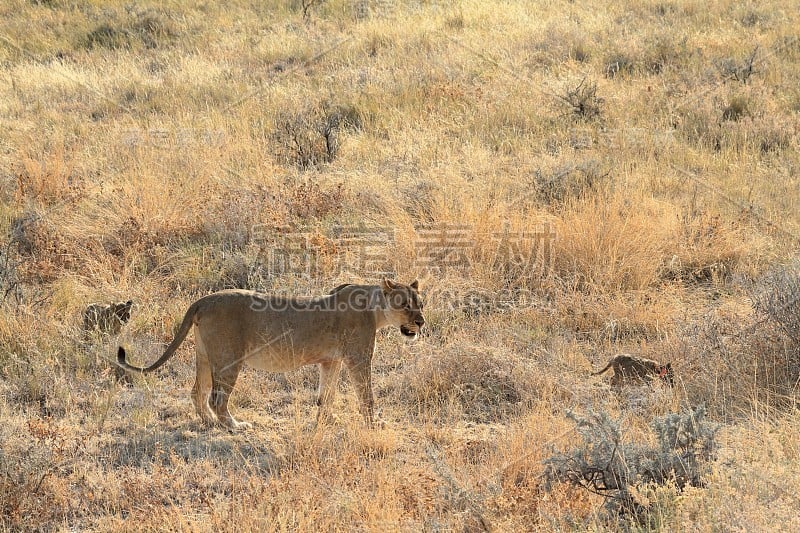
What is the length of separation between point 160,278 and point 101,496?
3.77 metres

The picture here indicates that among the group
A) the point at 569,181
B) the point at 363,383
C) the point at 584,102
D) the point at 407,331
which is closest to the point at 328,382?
the point at 363,383

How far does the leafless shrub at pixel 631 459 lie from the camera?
192 inches

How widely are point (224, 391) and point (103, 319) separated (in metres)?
1.94

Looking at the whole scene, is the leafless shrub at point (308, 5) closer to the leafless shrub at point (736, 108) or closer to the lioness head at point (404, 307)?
the leafless shrub at point (736, 108)

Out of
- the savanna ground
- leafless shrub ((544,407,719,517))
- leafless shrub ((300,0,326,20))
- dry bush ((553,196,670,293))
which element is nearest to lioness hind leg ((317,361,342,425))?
the savanna ground

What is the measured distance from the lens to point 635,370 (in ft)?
22.6

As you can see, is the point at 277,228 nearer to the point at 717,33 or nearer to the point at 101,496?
the point at 101,496

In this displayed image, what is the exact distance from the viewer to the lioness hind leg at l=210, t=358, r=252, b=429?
635cm

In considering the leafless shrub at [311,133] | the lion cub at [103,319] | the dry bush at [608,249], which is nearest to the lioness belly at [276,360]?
the lion cub at [103,319]

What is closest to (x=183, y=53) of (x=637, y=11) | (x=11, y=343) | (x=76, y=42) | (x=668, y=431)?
(x=76, y=42)

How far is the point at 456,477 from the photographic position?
5398 mm

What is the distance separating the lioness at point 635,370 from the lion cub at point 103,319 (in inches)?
163

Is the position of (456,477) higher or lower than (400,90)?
lower

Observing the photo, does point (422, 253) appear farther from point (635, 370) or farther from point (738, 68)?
point (738, 68)
